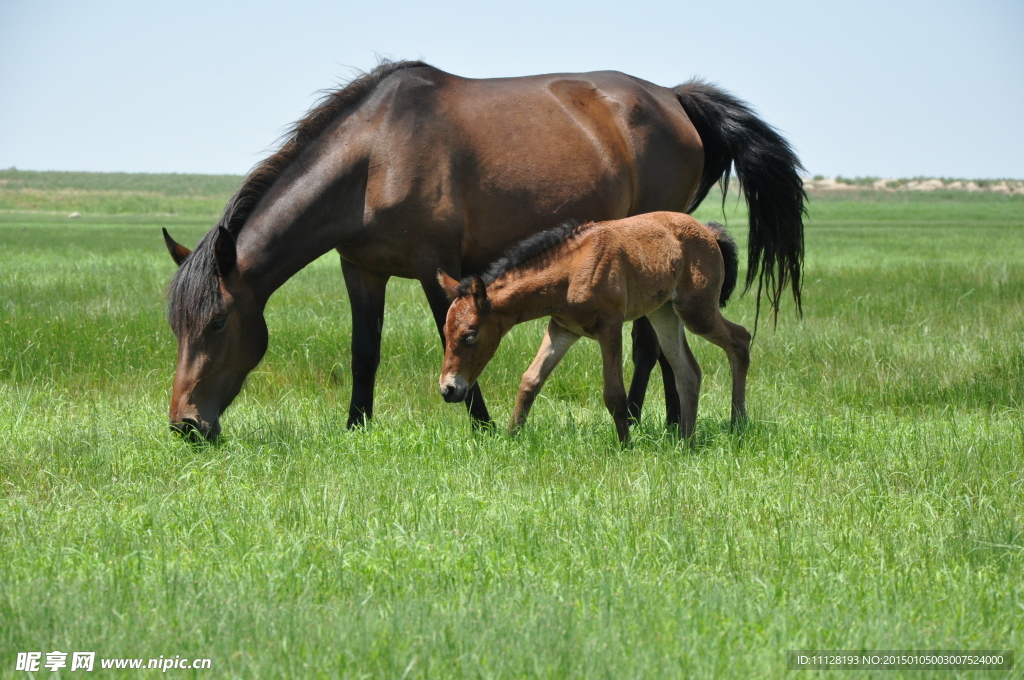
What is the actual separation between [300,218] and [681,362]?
276cm

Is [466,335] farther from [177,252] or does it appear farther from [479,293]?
[177,252]

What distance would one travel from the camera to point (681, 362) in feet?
21.3

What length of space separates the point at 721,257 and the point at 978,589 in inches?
126

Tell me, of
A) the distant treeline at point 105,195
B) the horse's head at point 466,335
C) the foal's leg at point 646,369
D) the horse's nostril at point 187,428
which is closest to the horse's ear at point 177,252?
the horse's nostril at point 187,428

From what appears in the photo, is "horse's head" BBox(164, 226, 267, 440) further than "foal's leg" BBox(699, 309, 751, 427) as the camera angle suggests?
No

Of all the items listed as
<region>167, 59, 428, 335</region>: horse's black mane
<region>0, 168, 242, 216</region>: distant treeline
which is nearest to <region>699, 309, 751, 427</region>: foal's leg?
<region>167, 59, 428, 335</region>: horse's black mane

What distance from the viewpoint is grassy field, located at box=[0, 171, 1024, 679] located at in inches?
124

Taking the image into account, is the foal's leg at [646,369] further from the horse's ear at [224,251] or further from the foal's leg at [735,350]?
the horse's ear at [224,251]

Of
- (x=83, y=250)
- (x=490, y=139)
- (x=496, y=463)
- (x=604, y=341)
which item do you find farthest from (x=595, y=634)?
(x=83, y=250)

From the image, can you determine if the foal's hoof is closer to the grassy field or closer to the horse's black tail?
the grassy field

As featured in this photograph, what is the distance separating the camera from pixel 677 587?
3676 millimetres

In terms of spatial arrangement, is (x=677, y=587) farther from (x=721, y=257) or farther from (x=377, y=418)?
(x=377, y=418)

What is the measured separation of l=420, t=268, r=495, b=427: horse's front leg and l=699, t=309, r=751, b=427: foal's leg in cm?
163

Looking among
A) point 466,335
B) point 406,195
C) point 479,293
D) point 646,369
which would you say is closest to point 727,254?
point 646,369
